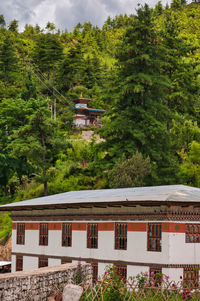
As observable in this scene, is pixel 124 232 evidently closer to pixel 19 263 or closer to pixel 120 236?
pixel 120 236

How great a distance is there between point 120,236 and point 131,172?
13708 millimetres

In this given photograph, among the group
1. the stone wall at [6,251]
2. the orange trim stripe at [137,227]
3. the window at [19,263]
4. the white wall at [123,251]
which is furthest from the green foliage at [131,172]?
the orange trim stripe at [137,227]

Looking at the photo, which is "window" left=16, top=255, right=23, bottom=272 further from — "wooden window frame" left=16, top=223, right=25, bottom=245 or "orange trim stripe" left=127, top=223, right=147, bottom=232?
"orange trim stripe" left=127, top=223, right=147, bottom=232

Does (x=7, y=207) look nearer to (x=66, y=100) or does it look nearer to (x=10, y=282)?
(x=10, y=282)

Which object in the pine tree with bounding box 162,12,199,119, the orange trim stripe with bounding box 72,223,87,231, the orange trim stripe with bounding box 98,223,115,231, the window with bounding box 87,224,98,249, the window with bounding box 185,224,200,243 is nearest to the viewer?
the window with bounding box 185,224,200,243

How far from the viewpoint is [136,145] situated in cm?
4419

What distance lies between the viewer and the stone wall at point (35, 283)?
14.5 meters

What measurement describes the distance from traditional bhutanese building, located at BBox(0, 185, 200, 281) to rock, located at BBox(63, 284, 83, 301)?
7.80 metres

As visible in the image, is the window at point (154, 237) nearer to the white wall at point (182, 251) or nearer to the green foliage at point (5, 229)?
the white wall at point (182, 251)

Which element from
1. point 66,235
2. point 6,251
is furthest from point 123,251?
point 6,251

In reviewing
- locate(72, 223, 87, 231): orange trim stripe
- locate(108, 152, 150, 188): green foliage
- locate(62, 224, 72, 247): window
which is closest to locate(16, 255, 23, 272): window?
locate(62, 224, 72, 247): window

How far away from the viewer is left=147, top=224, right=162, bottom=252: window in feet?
78.5

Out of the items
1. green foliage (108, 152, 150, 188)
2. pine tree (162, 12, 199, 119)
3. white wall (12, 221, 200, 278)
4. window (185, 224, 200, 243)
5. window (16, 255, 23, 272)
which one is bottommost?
window (16, 255, 23, 272)

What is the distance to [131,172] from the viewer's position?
129 ft
